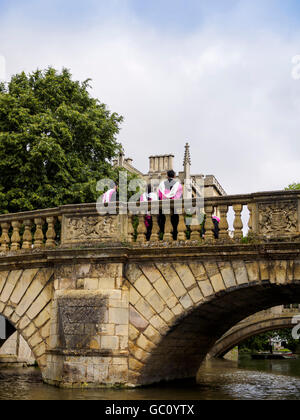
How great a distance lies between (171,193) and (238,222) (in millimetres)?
1613

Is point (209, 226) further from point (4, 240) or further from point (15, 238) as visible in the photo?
point (4, 240)

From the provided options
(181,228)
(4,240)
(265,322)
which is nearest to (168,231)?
(181,228)

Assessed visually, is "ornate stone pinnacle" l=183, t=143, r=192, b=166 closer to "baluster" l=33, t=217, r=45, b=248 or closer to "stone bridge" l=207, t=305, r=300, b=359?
"stone bridge" l=207, t=305, r=300, b=359

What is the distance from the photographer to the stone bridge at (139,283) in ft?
34.4

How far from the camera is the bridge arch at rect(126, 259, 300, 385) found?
10508mm

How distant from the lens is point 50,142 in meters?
17.8

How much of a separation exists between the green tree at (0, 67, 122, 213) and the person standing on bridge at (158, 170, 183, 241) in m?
6.74

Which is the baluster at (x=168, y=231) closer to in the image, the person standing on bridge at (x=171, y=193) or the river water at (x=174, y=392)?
the person standing on bridge at (x=171, y=193)

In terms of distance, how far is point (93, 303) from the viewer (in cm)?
1115

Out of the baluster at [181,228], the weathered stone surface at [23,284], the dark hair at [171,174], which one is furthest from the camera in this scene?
the weathered stone surface at [23,284]

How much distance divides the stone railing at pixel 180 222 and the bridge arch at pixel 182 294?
0.51 metres

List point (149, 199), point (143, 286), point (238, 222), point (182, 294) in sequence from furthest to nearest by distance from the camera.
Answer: point (149, 199)
point (143, 286)
point (182, 294)
point (238, 222)

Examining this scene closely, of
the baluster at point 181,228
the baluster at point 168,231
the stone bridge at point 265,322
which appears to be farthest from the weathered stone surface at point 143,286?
the stone bridge at point 265,322

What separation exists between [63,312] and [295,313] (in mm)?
14399
